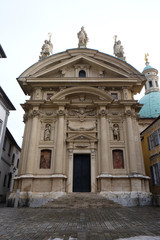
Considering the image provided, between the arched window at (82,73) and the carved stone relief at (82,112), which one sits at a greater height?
the arched window at (82,73)

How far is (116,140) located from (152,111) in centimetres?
2033

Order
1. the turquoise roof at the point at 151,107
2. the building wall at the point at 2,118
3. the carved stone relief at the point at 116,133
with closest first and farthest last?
1. the building wall at the point at 2,118
2. the carved stone relief at the point at 116,133
3. the turquoise roof at the point at 151,107

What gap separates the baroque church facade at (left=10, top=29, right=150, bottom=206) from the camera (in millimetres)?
16906

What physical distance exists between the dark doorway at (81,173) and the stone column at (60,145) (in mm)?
1834

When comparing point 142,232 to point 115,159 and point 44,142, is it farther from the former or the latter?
point 44,142

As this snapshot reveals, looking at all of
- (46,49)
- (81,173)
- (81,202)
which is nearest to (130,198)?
(81,202)

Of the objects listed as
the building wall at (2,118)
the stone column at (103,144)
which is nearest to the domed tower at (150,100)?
the stone column at (103,144)

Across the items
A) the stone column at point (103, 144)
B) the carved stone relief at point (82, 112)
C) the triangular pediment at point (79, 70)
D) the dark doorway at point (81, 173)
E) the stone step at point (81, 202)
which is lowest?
the stone step at point (81, 202)

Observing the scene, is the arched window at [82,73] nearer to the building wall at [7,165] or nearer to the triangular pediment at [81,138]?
the triangular pediment at [81,138]

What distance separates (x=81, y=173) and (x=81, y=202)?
484cm

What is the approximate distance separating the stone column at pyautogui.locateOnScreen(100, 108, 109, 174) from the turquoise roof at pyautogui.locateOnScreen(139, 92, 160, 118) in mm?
19440

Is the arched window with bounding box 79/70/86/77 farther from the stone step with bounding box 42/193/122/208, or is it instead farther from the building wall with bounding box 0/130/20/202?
the stone step with bounding box 42/193/122/208

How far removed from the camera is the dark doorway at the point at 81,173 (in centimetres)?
1789

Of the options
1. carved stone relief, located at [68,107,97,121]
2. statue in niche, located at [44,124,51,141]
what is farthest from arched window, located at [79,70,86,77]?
statue in niche, located at [44,124,51,141]
